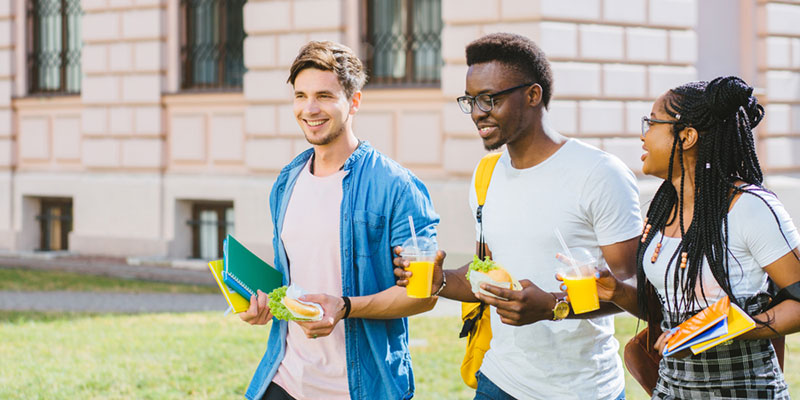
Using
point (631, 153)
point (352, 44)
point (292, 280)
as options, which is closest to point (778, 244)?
point (292, 280)

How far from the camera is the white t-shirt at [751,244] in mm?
2992

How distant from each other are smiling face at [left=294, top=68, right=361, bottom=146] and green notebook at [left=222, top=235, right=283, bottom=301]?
19.3 inches

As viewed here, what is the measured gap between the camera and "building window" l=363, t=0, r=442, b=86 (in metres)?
12.4

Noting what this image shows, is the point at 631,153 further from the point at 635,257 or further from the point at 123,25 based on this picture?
the point at 635,257

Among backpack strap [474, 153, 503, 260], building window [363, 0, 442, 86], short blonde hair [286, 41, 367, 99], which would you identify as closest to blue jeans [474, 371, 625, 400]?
backpack strap [474, 153, 503, 260]

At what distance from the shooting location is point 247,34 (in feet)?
44.7

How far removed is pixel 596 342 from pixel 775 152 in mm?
10246

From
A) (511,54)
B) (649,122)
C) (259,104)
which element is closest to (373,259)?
(511,54)

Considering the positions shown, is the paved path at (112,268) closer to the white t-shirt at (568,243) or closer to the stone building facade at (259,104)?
the stone building facade at (259,104)

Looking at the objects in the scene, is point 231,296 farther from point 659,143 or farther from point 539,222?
point 659,143

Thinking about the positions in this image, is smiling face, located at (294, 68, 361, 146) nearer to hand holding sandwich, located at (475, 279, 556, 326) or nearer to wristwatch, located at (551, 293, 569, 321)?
hand holding sandwich, located at (475, 279, 556, 326)

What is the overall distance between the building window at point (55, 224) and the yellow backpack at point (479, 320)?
39.9 ft

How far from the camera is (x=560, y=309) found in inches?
130

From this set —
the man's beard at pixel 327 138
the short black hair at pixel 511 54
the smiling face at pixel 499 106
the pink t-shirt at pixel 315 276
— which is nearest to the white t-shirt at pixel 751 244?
the smiling face at pixel 499 106
